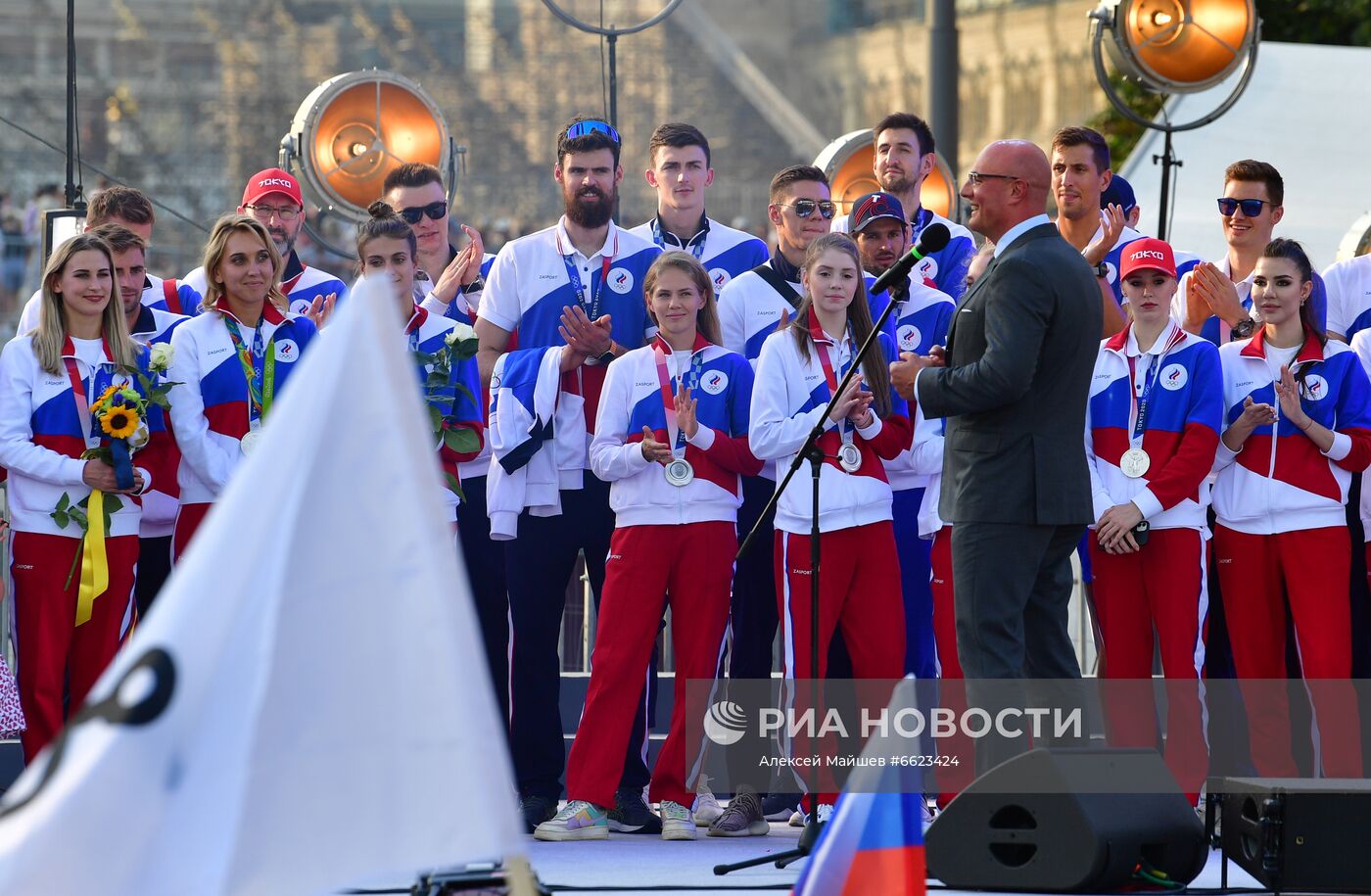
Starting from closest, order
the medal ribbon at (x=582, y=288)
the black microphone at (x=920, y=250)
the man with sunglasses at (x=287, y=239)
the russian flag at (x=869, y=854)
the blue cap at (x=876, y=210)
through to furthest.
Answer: the russian flag at (x=869, y=854) → the black microphone at (x=920, y=250) → the medal ribbon at (x=582, y=288) → the blue cap at (x=876, y=210) → the man with sunglasses at (x=287, y=239)

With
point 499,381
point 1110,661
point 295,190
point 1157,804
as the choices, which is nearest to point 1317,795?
point 1157,804

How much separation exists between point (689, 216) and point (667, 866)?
2.63m

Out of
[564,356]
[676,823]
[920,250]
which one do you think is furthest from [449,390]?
→ [920,250]

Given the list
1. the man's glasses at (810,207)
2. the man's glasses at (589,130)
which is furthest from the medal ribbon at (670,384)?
the man's glasses at (589,130)

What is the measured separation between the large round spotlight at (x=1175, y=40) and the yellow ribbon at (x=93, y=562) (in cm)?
519

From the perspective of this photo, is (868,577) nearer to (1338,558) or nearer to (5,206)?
(1338,558)

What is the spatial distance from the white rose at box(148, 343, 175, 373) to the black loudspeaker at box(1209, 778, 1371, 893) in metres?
3.72

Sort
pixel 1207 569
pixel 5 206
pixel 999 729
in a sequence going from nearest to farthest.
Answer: pixel 999 729 → pixel 1207 569 → pixel 5 206

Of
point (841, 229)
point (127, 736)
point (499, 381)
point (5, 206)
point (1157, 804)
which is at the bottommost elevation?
point (1157, 804)

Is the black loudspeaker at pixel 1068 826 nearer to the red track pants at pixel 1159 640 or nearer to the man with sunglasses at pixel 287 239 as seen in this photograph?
the red track pants at pixel 1159 640

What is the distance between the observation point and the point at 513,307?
7.24 meters

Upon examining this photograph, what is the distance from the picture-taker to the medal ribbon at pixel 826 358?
674 cm

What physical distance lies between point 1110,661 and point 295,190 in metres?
3.61

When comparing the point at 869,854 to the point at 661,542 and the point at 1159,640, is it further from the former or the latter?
the point at 1159,640
